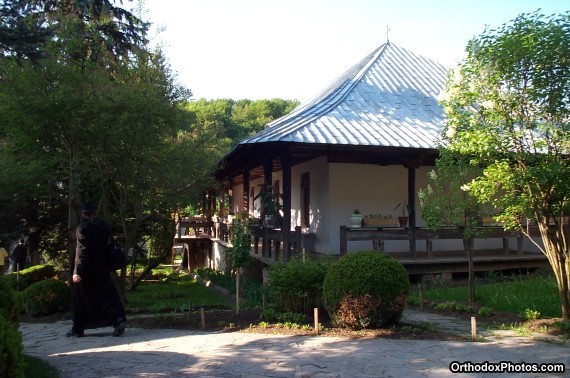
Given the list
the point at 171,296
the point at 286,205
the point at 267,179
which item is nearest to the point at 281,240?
the point at 286,205

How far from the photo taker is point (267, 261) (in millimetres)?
13141

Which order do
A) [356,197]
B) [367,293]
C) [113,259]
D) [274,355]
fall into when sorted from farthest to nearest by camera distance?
1. [356,197]
2. [113,259]
3. [367,293]
4. [274,355]

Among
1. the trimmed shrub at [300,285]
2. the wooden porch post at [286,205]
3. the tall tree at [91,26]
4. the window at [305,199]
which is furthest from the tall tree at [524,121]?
the tall tree at [91,26]

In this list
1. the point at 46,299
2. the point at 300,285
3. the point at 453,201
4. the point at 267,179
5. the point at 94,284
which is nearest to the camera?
the point at 94,284

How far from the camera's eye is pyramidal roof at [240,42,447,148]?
12180mm

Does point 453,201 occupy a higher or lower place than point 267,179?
lower

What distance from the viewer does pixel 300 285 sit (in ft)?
27.9

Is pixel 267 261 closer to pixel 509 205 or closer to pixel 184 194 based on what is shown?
pixel 184 194

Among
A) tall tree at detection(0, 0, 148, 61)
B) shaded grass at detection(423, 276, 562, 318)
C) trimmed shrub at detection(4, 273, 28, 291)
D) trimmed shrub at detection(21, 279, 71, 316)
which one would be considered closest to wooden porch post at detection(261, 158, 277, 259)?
shaded grass at detection(423, 276, 562, 318)

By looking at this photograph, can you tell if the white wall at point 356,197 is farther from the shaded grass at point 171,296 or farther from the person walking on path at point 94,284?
the person walking on path at point 94,284

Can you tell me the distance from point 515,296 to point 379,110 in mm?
6597

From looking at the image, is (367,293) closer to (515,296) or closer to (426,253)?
(515,296)

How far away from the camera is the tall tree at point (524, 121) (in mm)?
7336

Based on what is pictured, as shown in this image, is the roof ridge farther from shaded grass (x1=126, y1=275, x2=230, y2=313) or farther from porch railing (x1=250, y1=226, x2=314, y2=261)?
shaded grass (x1=126, y1=275, x2=230, y2=313)
